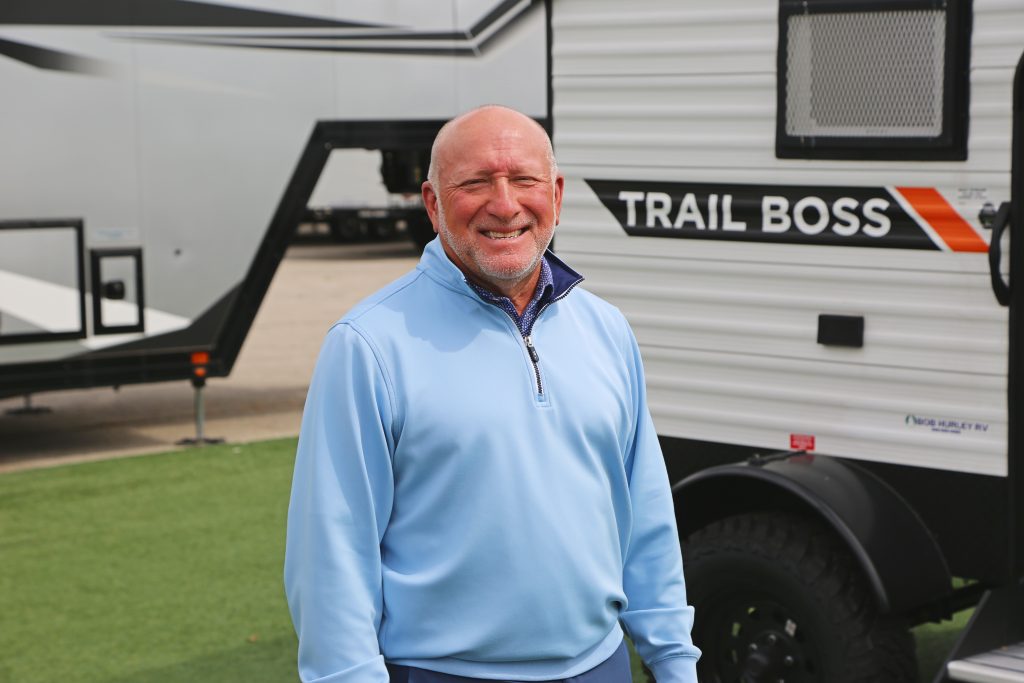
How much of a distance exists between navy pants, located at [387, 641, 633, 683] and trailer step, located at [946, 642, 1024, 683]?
149 centimetres

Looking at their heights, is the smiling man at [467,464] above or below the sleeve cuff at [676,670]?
above

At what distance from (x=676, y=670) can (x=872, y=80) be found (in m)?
2.50

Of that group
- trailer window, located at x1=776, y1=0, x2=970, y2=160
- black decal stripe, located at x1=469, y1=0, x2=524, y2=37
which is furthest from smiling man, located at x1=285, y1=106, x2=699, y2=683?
black decal stripe, located at x1=469, y1=0, x2=524, y2=37

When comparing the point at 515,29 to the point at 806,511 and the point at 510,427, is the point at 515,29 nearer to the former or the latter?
the point at 806,511

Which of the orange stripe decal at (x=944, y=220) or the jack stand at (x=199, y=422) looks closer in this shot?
the orange stripe decal at (x=944, y=220)

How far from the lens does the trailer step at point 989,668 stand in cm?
387

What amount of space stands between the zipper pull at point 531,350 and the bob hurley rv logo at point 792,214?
7.30 ft

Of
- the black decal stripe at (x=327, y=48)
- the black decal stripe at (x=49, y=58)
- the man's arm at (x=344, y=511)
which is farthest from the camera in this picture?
the black decal stripe at (x=327, y=48)

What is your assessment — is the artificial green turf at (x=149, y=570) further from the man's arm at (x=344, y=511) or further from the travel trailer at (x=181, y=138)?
the man's arm at (x=344, y=511)

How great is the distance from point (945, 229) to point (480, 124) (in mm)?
2308

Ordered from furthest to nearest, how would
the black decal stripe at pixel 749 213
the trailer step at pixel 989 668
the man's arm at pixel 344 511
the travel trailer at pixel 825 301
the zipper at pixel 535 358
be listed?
the black decal stripe at pixel 749 213, the travel trailer at pixel 825 301, the trailer step at pixel 989 668, the zipper at pixel 535 358, the man's arm at pixel 344 511

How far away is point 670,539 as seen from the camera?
9.25 ft

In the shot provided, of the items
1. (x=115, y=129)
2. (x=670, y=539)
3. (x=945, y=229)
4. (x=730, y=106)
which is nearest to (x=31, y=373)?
(x=115, y=129)

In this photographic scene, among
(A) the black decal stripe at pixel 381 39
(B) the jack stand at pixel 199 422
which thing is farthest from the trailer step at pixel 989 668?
(B) the jack stand at pixel 199 422
